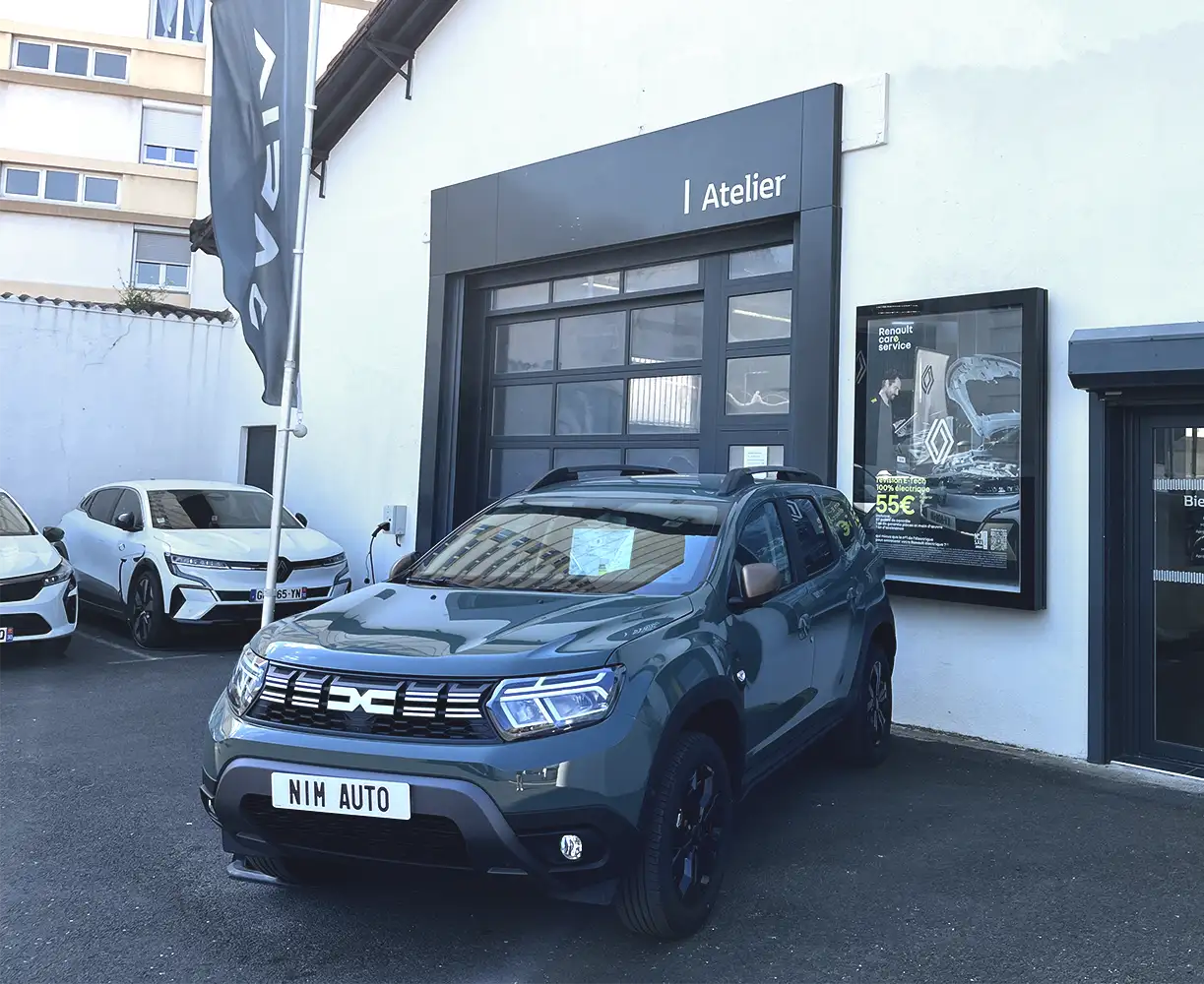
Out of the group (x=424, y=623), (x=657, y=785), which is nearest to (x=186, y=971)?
(x=424, y=623)

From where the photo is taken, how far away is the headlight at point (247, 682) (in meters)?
3.64

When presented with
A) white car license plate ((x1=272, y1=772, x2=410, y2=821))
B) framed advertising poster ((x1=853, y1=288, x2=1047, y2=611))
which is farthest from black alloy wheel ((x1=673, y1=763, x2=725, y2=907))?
framed advertising poster ((x1=853, y1=288, x2=1047, y2=611))

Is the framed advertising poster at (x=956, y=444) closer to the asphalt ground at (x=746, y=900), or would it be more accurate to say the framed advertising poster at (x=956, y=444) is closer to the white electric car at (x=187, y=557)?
the asphalt ground at (x=746, y=900)

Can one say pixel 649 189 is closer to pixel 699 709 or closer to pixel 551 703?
pixel 699 709

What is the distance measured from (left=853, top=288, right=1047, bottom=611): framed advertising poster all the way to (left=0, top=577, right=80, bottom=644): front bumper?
6.44m

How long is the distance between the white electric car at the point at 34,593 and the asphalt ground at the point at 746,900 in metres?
2.73

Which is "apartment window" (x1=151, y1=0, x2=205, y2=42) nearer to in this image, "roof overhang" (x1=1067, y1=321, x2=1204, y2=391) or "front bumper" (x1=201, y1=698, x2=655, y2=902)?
"roof overhang" (x1=1067, y1=321, x2=1204, y2=391)

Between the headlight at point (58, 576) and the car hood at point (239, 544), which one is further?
the car hood at point (239, 544)

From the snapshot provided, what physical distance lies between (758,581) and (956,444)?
3.25 m

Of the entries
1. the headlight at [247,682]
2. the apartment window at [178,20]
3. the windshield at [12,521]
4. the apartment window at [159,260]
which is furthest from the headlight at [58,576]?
the apartment window at [178,20]

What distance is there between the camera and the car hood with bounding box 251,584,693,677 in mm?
3395

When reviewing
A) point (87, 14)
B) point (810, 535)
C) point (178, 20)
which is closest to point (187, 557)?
point (810, 535)

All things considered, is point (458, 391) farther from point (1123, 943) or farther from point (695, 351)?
point (1123, 943)

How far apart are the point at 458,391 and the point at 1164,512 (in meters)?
6.74
